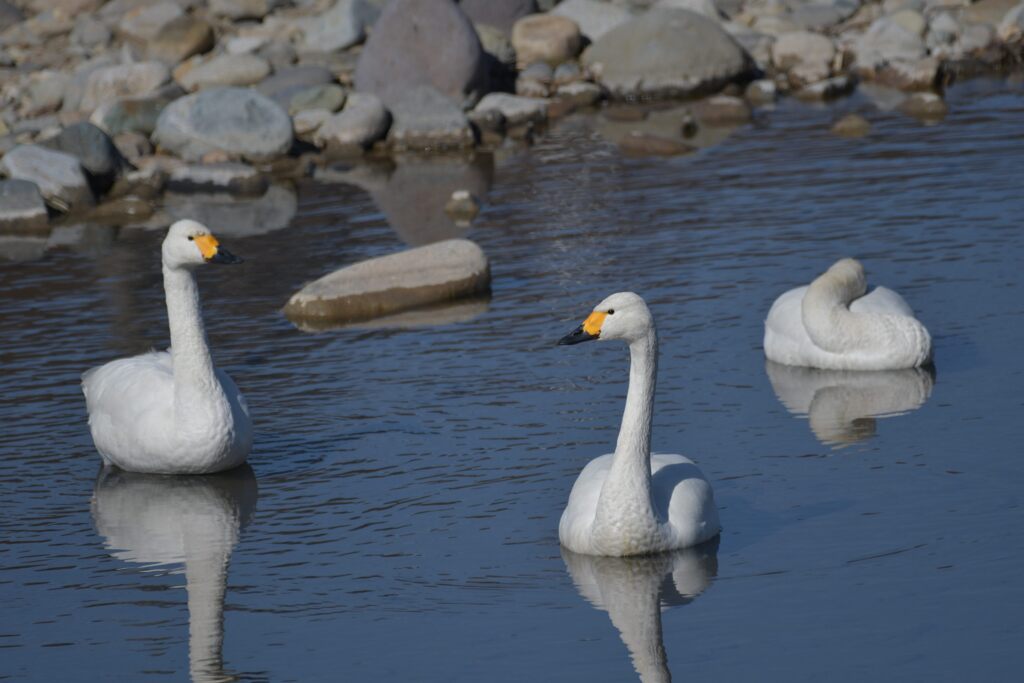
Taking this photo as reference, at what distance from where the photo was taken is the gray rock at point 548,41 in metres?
29.9

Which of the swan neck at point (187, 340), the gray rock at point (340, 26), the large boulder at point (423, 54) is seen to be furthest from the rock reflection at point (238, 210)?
the swan neck at point (187, 340)

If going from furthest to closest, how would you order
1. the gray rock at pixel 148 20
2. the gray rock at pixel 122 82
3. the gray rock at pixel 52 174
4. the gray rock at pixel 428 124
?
the gray rock at pixel 148 20 < the gray rock at pixel 122 82 < the gray rock at pixel 428 124 < the gray rock at pixel 52 174

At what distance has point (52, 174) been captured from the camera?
23.4 meters

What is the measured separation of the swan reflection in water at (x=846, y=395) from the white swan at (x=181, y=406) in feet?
12.4

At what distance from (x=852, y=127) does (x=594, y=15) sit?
343 inches

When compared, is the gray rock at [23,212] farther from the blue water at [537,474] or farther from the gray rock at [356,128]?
the gray rock at [356,128]

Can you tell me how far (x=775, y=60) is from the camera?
29.1m

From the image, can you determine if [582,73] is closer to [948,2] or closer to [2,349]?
[948,2]

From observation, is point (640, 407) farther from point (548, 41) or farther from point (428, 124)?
point (548, 41)

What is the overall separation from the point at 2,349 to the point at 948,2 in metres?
21.1

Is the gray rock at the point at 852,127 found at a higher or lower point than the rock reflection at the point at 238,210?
higher

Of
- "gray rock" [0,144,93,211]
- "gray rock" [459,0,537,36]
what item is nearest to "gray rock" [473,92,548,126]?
"gray rock" [459,0,537,36]

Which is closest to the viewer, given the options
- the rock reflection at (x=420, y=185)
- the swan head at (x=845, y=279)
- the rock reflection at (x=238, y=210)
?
the swan head at (x=845, y=279)

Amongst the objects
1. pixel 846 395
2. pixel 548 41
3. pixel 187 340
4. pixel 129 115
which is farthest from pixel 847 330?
pixel 548 41
